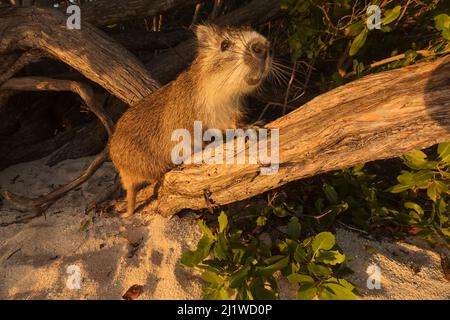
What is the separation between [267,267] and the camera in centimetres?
219

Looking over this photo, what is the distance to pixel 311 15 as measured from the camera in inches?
131

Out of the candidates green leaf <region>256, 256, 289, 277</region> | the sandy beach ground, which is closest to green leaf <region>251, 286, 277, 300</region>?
green leaf <region>256, 256, 289, 277</region>

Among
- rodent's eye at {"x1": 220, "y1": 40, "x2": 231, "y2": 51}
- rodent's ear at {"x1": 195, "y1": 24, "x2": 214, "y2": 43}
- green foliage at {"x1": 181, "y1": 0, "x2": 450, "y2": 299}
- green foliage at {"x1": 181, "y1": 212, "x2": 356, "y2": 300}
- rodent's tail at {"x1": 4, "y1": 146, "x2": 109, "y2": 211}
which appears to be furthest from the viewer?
rodent's tail at {"x1": 4, "y1": 146, "x2": 109, "y2": 211}

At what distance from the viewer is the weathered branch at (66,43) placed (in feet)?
10.4

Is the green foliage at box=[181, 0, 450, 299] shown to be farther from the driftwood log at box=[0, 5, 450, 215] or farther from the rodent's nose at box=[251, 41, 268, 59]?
the rodent's nose at box=[251, 41, 268, 59]

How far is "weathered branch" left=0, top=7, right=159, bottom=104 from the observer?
317 centimetres

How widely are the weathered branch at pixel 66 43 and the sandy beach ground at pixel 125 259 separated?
1253 millimetres

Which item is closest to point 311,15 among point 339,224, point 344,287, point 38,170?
point 339,224

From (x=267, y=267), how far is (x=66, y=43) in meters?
2.61

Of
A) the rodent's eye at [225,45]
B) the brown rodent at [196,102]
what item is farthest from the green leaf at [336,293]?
the rodent's eye at [225,45]

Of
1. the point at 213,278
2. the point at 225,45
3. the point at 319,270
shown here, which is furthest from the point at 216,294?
the point at 225,45

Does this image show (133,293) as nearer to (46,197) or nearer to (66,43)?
(46,197)

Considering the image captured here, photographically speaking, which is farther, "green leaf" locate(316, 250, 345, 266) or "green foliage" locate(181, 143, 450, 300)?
"green leaf" locate(316, 250, 345, 266)

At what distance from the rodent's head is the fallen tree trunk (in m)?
0.53
